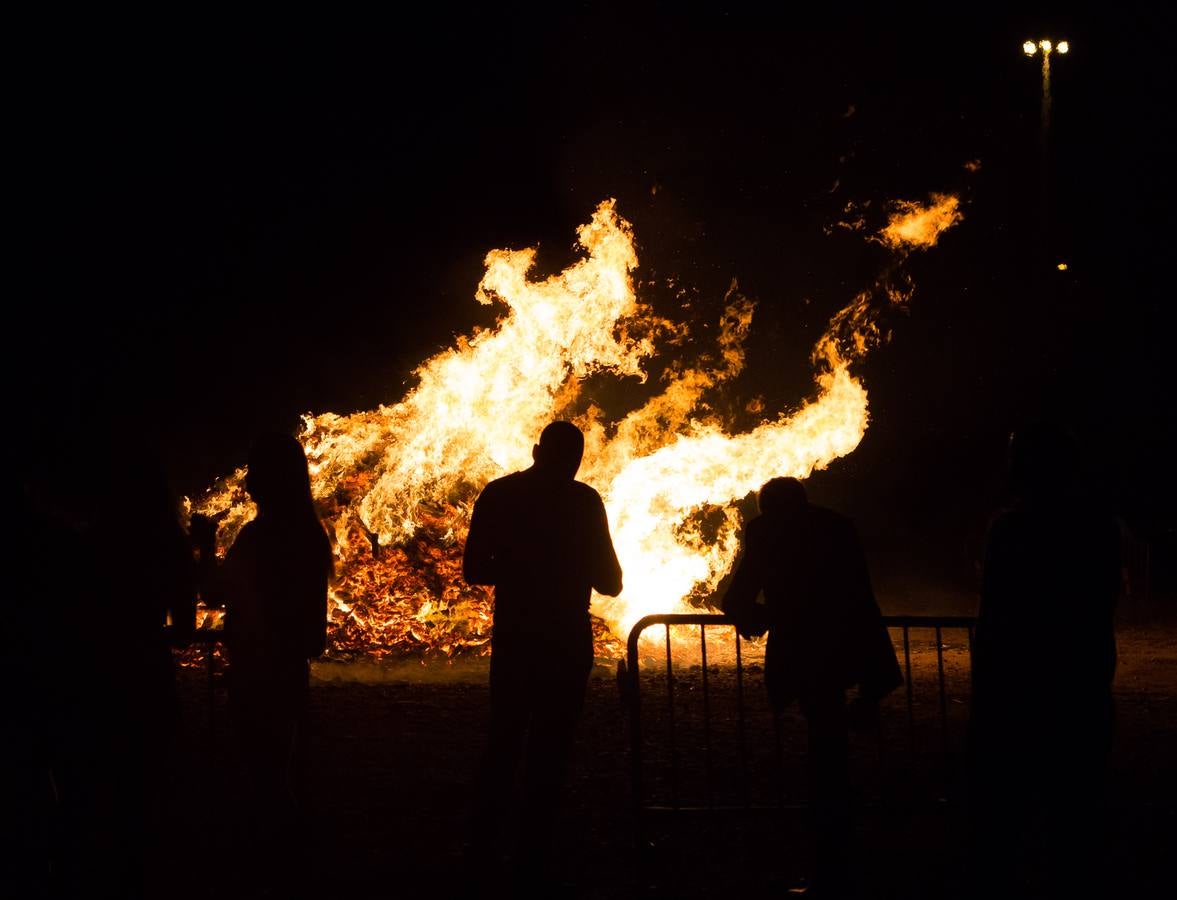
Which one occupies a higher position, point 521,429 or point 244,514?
point 521,429

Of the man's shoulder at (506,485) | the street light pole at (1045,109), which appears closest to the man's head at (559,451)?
the man's shoulder at (506,485)

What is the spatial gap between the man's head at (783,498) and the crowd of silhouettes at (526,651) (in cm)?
1

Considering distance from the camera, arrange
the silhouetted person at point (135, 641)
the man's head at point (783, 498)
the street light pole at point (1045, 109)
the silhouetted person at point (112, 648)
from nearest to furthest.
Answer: the silhouetted person at point (112, 648) → the silhouetted person at point (135, 641) → the man's head at point (783, 498) → the street light pole at point (1045, 109)

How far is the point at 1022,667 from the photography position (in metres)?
3.49

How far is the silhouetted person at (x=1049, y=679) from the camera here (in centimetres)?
343

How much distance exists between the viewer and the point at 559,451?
4.57m

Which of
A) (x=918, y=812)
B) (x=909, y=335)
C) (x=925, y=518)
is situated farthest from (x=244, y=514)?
(x=909, y=335)

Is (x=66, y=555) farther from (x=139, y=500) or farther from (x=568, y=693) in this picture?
(x=568, y=693)

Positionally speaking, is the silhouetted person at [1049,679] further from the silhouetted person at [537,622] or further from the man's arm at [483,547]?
the man's arm at [483,547]

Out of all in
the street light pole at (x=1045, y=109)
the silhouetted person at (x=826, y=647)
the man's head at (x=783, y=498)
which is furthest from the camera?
the street light pole at (x=1045, y=109)

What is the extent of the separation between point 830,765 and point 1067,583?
148 cm

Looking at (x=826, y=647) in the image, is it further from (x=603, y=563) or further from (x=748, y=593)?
(x=603, y=563)

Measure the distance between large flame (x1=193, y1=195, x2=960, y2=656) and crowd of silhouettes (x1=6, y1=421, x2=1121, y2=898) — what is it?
738 cm

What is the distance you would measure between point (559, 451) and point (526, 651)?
3.09 ft
